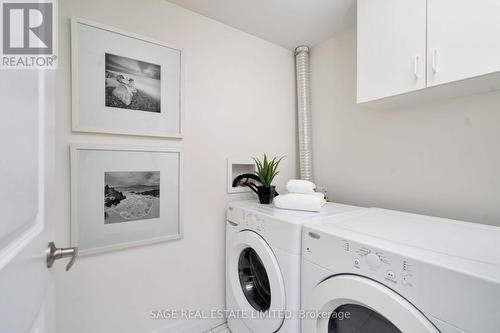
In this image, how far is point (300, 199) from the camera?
125cm

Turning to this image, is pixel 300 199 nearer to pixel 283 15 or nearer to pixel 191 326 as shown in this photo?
pixel 191 326

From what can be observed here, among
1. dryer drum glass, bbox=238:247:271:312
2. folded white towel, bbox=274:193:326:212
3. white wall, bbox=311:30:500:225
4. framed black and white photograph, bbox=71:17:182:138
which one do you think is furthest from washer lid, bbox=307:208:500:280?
framed black and white photograph, bbox=71:17:182:138

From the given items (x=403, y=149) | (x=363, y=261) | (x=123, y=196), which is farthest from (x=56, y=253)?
(x=403, y=149)

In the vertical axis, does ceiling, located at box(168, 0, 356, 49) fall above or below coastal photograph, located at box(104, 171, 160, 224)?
above

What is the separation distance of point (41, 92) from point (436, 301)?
1.13 m

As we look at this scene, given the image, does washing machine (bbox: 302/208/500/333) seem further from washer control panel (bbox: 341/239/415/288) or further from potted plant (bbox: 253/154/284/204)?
potted plant (bbox: 253/154/284/204)

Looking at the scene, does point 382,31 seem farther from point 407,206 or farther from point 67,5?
point 67,5

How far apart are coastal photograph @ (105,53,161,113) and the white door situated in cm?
74

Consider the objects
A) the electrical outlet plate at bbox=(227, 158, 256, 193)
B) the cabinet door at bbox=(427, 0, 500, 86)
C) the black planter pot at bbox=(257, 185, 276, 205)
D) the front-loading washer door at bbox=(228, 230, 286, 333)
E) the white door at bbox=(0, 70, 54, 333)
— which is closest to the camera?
the white door at bbox=(0, 70, 54, 333)

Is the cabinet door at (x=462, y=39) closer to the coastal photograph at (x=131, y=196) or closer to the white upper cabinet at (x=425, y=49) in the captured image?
the white upper cabinet at (x=425, y=49)

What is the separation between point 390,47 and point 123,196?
1680 millimetres

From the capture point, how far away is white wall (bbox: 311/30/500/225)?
3.57 feet

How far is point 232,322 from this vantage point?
57.3 inches

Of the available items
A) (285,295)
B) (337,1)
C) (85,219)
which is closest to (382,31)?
(337,1)
